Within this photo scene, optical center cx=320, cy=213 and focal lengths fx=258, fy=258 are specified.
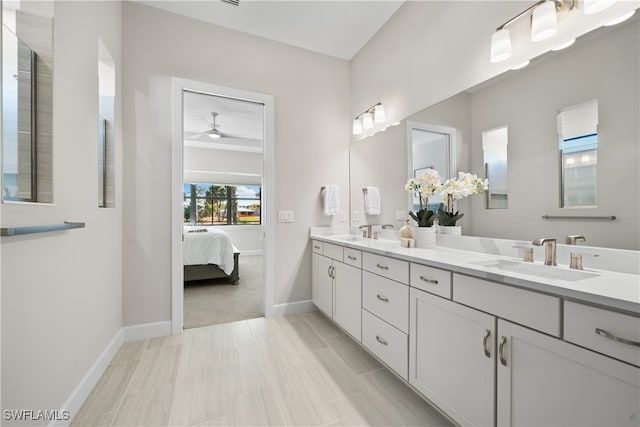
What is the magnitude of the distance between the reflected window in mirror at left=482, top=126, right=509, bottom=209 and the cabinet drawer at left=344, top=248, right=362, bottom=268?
91 centimetres

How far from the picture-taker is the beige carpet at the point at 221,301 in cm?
262

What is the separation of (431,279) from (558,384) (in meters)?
0.56

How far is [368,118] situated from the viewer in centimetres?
270

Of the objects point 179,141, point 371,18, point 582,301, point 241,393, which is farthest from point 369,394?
point 371,18

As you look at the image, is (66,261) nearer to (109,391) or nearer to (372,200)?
(109,391)

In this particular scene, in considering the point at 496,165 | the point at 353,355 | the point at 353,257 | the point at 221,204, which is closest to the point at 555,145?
the point at 496,165

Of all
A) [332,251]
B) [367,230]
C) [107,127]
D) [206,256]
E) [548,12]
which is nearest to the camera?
[548,12]

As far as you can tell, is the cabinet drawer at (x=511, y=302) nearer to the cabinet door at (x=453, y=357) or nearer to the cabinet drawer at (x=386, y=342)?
the cabinet door at (x=453, y=357)

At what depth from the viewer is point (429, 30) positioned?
2035 mm

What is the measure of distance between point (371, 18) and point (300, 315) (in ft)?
9.88

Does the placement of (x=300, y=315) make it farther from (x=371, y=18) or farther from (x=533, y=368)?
(x=371, y=18)

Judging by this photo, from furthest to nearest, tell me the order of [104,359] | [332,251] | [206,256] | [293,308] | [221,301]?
[206,256] < [221,301] < [293,308] < [332,251] < [104,359]

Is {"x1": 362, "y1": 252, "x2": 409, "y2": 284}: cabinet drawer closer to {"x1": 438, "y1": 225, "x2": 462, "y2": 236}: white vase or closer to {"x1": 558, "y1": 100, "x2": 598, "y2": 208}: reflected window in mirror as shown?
{"x1": 438, "y1": 225, "x2": 462, "y2": 236}: white vase

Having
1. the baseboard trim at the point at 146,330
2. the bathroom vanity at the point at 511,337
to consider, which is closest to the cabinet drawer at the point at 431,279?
the bathroom vanity at the point at 511,337
